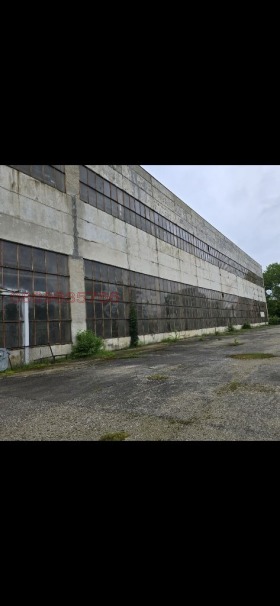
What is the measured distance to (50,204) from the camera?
14.1 meters

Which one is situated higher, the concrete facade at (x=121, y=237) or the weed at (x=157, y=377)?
the concrete facade at (x=121, y=237)

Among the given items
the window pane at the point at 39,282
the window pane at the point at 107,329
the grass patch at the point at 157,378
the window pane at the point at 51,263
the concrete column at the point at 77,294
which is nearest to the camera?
the grass patch at the point at 157,378

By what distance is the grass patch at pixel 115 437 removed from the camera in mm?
3562

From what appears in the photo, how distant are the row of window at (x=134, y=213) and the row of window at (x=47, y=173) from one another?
1476mm

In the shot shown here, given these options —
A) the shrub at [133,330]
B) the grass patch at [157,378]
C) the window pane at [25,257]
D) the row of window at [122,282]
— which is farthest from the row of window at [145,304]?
the grass patch at [157,378]

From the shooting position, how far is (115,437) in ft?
12.0

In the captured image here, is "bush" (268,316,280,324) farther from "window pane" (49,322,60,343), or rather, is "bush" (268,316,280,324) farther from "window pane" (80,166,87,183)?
"window pane" (49,322,60,343)

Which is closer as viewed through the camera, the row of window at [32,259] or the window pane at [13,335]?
the window pane at [13,335]

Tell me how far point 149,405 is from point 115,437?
5.24 feet

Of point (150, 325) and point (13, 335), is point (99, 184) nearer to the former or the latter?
point (150, 325)

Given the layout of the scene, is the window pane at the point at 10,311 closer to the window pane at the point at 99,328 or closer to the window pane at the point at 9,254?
the window pane at the point at 9,254

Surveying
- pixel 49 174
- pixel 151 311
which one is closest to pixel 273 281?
pixel 151 311
